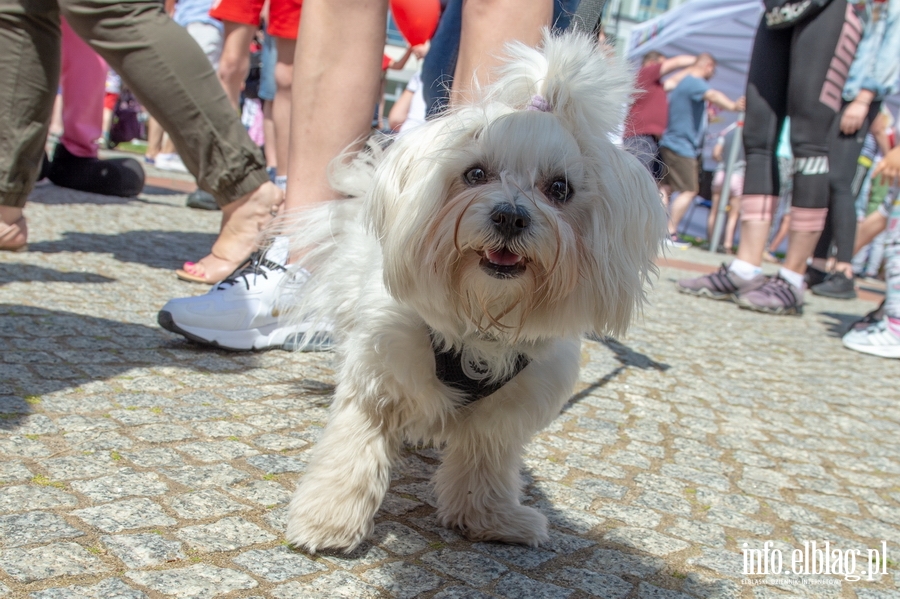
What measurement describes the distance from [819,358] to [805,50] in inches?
86.9

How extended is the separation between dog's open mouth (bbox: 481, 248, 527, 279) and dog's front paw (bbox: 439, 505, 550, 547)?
69 cm

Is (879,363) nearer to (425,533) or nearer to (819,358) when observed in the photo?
(819,358)

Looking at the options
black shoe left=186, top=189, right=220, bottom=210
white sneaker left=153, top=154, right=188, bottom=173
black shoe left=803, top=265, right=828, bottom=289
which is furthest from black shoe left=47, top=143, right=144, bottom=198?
black shoe left=803, top=265, right=828, bottom=289

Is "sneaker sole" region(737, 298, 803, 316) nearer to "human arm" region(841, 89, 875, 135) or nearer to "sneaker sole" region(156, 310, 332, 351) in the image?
"human arm" region(841, 89, 875, 135)

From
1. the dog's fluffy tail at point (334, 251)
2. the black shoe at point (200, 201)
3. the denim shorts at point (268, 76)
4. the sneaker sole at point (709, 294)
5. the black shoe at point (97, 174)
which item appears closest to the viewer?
the dog's fluffy tail at point (334, 251)

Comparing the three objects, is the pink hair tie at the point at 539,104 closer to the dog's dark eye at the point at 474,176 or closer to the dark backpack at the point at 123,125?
the dog's dark eye at the point at 474,176

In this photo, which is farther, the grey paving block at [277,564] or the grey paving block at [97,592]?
the grey paving block at [277,564]

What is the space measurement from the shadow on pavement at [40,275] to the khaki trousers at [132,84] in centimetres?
33

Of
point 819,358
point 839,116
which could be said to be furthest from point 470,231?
point 839,116

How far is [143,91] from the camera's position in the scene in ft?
12.1

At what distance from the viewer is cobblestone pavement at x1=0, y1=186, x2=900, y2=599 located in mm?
1827

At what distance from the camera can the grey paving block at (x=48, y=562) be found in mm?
1611

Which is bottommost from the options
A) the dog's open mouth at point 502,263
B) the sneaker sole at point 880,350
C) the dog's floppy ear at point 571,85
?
the sneaker sole at point 880,350

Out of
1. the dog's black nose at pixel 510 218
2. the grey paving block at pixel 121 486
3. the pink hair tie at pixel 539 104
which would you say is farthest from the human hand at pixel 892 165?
the grey paving block at pixel 121 486
